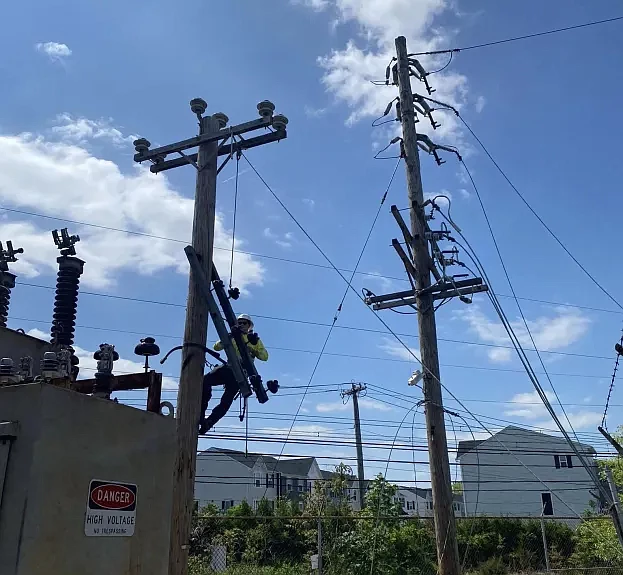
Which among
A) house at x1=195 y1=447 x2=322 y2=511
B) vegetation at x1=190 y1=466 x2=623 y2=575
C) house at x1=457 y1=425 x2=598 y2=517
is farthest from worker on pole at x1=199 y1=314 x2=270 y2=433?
house at x1=195 y1=447 x2=322 y2=511

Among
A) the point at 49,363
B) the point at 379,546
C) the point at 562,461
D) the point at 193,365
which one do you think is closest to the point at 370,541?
the point at 379,546

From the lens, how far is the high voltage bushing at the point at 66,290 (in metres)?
5.71

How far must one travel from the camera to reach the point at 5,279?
6566 millimetres

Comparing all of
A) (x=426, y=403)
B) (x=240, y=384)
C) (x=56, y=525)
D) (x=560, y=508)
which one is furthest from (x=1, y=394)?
(x=560, y=508)

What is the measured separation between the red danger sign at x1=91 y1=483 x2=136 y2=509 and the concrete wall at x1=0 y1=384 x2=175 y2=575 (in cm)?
6

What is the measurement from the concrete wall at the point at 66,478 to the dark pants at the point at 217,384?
170 cm

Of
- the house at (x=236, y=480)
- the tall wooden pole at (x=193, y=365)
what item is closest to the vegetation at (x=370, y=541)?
the tall wooden pole at (x=193, y=365)

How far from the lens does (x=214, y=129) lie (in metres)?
6.85

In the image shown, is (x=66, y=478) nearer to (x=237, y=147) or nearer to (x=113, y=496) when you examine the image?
(x=113, y=496)

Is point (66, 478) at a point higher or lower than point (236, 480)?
lower

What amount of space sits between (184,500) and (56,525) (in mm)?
1433

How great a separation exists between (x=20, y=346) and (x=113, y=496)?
1962 millimetres

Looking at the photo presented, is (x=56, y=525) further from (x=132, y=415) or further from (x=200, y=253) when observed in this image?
(x=200, y=253)

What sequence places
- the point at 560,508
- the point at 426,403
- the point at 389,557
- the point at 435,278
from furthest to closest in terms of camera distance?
the point at 560,508 → the point at 389,557 → the point at 435,278 → the point at 426,403
